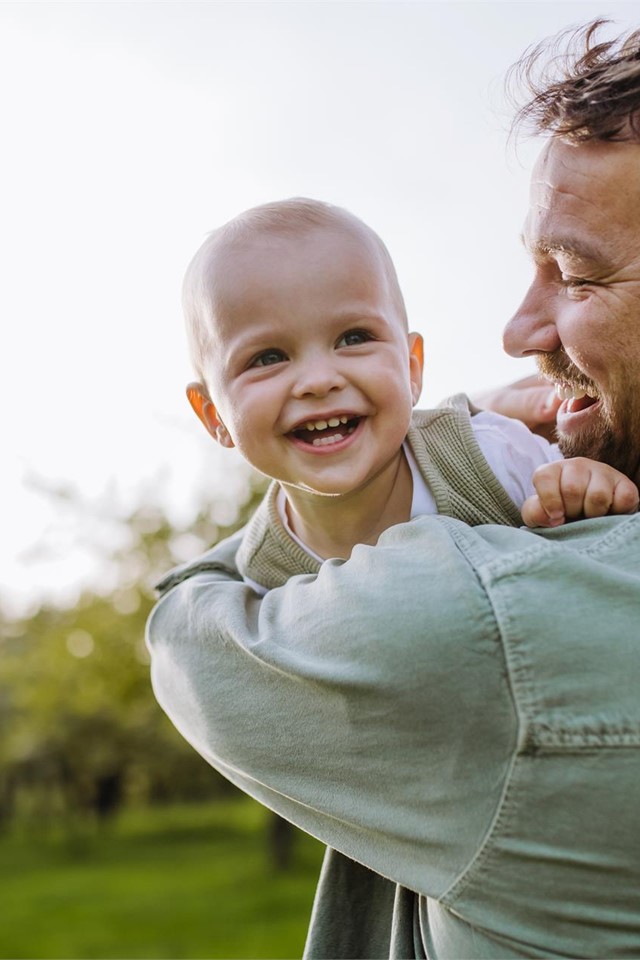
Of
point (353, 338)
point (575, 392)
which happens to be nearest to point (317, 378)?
point (353, 338)

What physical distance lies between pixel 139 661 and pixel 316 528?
17223mm

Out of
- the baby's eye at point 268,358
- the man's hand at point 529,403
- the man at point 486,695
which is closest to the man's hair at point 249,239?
the baby's eye at point 268,358

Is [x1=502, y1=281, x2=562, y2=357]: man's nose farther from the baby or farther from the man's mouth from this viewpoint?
the baby

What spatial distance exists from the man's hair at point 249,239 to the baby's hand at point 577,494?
66 cm

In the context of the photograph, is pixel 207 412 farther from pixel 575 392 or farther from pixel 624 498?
pixel 624 498

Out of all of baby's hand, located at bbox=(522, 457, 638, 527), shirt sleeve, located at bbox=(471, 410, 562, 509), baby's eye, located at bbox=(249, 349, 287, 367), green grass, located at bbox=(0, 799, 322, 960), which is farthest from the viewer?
green grass, located at bbox=(0, 799, 322, 960)

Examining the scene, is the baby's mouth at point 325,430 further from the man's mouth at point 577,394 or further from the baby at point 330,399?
the man's mouth at point 577,394

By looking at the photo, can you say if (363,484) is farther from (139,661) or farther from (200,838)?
(200,838)

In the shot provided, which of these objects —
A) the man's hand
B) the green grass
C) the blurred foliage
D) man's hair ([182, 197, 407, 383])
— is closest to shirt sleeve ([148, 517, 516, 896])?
man's hair ([182, 197, 407, 383])

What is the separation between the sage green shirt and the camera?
5.23ft

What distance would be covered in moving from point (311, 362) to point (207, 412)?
0.54 m

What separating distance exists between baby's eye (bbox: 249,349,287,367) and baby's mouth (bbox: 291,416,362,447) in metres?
0.15

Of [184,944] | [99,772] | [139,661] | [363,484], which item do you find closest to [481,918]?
[363,484]

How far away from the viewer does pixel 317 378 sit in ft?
7.51
